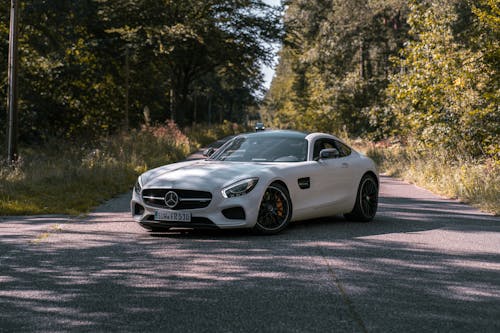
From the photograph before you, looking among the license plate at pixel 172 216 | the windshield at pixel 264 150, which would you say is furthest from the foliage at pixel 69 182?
the license plate at pixel 172 216

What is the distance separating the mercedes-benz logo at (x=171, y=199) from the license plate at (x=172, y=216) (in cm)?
10

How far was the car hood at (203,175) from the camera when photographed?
9437 mm

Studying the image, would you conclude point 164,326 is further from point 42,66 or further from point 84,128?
point 84,128

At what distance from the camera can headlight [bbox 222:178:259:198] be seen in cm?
934

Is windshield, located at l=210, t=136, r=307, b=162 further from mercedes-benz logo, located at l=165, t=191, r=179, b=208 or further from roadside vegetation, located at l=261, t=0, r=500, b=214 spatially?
roadside vegetation, located at l=261, t=0, r=500, b=214

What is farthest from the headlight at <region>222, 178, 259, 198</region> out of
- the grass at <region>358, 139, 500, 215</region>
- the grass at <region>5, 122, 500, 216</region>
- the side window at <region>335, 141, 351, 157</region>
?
the grass at <region>358, 139, 500, 215</region>

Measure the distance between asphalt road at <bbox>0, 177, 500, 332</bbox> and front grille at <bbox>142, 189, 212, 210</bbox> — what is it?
44cm

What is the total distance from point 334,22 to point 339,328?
46.3 m

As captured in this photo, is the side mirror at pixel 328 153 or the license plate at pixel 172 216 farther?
the side mirror at pixel 328 153

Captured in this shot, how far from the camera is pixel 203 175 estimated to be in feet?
31.7

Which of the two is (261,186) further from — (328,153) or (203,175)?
(328,153)

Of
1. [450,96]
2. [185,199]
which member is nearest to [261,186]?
[185,199]

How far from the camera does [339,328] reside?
5141 millimetres

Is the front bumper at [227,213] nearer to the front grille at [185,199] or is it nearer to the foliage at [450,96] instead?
the front grille at [185,199]
